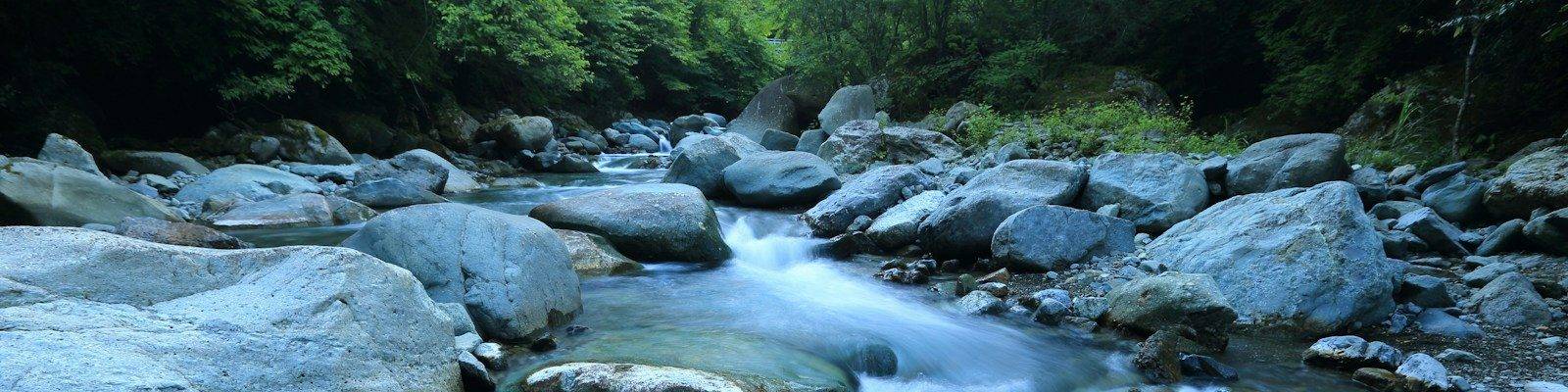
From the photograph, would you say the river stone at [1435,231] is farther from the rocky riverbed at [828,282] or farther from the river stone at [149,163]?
the river stone at [149,163]

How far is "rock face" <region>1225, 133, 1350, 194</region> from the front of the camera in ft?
22.9

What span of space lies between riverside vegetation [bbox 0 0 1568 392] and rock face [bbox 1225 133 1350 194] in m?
0.04

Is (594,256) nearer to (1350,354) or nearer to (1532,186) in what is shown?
(1350,354)

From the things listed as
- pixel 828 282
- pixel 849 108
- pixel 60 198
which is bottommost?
pixel 828 282

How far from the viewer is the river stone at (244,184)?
873 centimetres

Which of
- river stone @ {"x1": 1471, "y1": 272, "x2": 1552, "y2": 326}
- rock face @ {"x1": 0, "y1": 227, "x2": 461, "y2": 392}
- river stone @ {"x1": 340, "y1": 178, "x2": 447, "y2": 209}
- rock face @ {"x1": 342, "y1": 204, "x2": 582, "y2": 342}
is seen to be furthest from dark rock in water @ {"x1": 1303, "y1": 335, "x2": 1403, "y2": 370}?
river stone @ {"x1": 340, "y1": 178, "x2": 447, "y2": 209}

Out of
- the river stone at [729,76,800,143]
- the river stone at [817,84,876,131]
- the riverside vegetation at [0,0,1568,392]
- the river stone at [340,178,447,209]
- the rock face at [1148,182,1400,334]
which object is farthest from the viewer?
the river stone at [729,76,800,143]

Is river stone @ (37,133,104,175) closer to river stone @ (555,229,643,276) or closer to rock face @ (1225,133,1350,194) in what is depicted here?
river stone @ (555,229,643,276)

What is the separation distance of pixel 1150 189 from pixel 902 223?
7.30 feet

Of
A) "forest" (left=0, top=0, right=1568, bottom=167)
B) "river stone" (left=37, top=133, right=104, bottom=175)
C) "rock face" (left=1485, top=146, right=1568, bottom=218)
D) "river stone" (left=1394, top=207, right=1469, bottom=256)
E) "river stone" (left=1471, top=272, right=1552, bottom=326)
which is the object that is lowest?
"river stone" (left=1471, top=272, right=1552, bottom=326)

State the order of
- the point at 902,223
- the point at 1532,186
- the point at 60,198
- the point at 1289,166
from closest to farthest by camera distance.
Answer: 1. the point at 1532,186
2. the point at 60,198
3. the point at 1289,166
4. the point at 902,223

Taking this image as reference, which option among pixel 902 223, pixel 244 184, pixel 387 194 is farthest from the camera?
pixel 387 194

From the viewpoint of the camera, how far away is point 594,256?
6172 millimetres

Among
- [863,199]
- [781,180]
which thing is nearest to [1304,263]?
[863,199]
